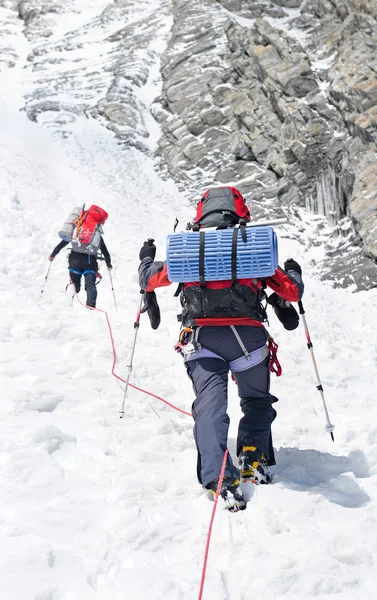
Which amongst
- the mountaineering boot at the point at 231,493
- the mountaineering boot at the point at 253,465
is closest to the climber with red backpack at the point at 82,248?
the mountaineering boot at the point at 253,465

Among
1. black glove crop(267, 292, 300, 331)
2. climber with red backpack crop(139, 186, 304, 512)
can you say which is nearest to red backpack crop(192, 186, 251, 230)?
climber with red backpack crop(139, 186, 304, 512)

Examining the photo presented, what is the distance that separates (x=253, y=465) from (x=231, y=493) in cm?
61

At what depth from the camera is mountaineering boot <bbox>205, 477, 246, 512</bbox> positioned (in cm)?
368

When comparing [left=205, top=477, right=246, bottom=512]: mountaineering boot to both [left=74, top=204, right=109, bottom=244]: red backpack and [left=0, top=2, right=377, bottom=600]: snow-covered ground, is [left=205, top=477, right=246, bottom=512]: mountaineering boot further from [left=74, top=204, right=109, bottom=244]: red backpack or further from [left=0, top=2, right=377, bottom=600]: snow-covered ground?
[left=74, top=204, right=109, bottom=244]: red backpack

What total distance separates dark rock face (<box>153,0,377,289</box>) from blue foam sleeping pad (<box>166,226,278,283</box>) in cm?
1406

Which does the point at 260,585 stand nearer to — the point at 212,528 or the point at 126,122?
the point at 212,528

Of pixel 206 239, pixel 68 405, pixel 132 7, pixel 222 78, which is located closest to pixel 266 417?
pixel 206 239

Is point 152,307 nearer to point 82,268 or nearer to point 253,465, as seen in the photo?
point 253,465

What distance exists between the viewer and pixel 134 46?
4522 centimetres

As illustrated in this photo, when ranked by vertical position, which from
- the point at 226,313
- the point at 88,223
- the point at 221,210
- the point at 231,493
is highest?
the point at 221,210

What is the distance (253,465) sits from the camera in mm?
4289

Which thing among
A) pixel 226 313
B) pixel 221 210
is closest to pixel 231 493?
pixel 226 313

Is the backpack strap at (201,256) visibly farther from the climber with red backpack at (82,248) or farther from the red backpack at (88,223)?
the red backpack at (88,223)

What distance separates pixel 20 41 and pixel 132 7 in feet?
42.3
